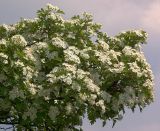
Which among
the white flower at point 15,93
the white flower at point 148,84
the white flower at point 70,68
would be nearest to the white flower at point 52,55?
the white flower at point 70,68

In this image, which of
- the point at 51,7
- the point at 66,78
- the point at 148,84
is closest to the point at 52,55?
the point at 66,78

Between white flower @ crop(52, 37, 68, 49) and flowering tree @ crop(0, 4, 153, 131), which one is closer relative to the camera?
flowering tree @ crop(0, 4, 153, 131)

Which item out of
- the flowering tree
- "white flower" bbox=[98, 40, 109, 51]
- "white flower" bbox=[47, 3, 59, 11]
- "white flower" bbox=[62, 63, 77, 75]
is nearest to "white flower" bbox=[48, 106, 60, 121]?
the flowering tree

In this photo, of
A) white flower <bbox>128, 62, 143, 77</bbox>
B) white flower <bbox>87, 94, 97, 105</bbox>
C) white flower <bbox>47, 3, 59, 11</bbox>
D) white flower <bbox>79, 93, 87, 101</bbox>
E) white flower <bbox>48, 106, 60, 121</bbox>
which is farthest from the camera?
white flower <bbox>47, 3, 59, 11</bbox>

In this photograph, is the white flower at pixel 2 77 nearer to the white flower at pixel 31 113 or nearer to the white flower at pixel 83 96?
the white flower at pixel 31 113

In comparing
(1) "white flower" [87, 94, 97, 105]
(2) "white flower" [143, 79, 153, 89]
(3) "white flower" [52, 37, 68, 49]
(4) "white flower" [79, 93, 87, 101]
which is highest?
(3) "white flower" [52, 37, 68, 49]

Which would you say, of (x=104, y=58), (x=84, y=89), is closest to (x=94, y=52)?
(x=104, y=58)

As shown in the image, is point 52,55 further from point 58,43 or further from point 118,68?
point 118,68

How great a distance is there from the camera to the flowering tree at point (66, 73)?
896 inches

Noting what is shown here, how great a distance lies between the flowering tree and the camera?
2275 centimetres

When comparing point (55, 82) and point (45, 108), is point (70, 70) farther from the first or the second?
point (45, 108)

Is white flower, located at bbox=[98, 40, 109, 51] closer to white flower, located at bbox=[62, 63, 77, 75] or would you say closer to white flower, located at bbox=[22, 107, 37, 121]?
white flower, located at bbox=[62, 63, 77, 75]

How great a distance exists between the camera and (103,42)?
26203 millimetres

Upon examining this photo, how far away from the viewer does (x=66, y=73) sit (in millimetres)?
22078
